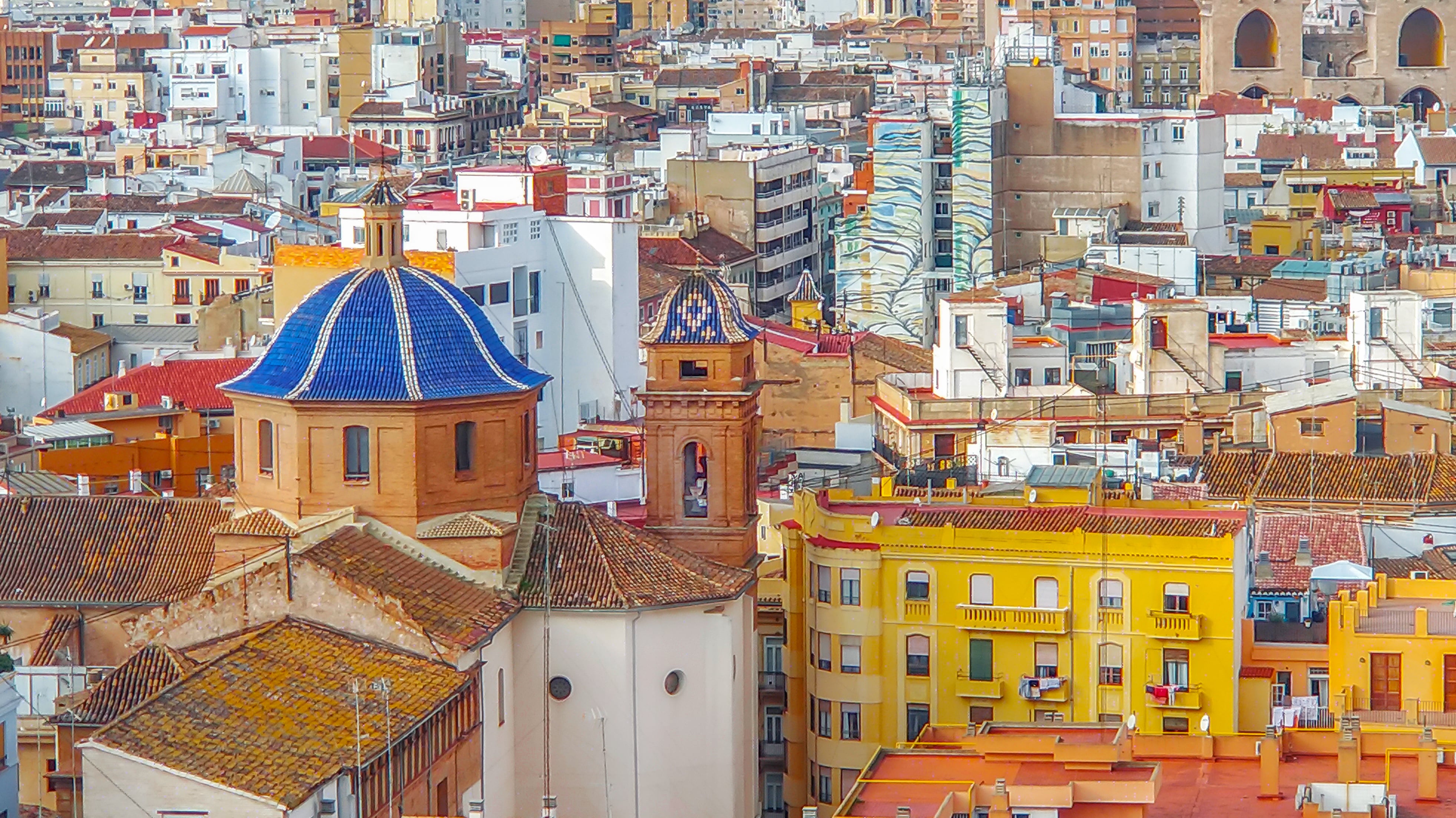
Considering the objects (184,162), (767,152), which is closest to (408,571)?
(767,152)

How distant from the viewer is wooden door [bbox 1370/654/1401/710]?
35.8 meters

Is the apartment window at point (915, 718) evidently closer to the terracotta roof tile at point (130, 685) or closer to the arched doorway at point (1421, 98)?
the terracotta roof tile at point (130, 685)

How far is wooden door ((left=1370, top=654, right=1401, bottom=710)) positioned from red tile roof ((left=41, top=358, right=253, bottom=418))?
21.0 meters

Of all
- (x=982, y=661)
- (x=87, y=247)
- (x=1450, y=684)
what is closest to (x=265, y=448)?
(x=982, y=661)

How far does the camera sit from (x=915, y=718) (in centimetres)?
3766

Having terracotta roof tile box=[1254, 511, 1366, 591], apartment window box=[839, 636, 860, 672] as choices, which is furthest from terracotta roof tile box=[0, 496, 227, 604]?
terracotta roof tile box=[1254, 511, 1366, 591]

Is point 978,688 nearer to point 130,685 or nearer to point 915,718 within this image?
point 915,718

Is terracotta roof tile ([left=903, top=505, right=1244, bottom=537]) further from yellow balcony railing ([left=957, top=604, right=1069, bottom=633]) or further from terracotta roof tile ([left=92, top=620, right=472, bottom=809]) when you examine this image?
terracotta roof tile ([left=92, top=620, right=472, bottom=809])

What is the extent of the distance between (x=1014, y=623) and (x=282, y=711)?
9.44 metres

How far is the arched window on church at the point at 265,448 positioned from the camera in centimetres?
3538

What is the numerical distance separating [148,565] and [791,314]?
115 feet

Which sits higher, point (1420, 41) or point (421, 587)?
point (1420, 41)

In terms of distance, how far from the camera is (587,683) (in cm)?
3478

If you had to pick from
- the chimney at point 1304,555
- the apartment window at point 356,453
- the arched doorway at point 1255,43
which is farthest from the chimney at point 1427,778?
the arched doorway at point 1255,43
